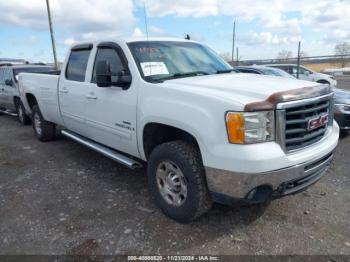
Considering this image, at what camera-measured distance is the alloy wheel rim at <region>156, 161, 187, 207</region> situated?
316 centimetres

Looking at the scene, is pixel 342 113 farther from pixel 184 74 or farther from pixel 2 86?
pixel 2 86

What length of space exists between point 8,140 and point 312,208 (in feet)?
21.5

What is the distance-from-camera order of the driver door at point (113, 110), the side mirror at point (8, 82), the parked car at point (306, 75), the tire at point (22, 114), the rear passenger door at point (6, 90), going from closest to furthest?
1. the driver door at point (113, 110)
2. the tire at point (22, 114)
3. the side mirror at point (8, 82)
4. the rear passenger door at point (6, 90)
5. the parked car at point (306, 75)

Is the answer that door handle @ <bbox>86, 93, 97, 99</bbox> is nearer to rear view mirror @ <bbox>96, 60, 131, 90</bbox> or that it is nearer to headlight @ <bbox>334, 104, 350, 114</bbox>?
rear view mirror @ <bbox>96, 60, 131, 90</bbox>

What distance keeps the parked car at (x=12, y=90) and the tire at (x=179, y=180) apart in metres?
6.83

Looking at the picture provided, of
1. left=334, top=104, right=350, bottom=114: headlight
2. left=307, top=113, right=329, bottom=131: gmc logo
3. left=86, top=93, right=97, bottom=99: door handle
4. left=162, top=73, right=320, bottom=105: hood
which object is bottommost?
left=334, top=104, right=350, bottom=114: headlight

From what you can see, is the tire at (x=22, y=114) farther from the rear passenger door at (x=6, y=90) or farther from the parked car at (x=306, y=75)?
the parked car at (x=306, y=75)

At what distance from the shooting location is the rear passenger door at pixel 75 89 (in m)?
4.64

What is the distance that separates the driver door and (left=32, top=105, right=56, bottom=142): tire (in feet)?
Answer: 8.12

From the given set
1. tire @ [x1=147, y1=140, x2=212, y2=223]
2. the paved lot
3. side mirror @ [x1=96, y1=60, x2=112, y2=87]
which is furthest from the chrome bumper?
side mirror @ [x1=96, y1=60, x2=112, y2=87]

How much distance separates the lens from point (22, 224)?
3393mm

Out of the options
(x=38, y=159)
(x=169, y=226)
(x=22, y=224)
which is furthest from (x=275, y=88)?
(x=38, y=159)

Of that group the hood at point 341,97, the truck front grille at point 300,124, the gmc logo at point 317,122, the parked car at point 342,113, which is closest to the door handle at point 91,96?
the truck front grille at point 300,124

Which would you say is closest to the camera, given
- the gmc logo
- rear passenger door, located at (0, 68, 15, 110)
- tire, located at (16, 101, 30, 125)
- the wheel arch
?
the gmc logo
